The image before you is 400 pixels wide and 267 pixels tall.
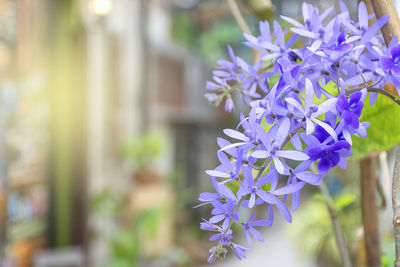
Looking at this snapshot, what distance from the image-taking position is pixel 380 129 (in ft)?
1.28

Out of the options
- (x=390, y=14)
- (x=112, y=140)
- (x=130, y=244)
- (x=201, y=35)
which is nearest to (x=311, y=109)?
(x=390, y=14)

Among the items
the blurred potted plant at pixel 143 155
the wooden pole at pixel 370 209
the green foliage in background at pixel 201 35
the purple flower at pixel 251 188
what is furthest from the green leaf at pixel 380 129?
the green foliage in background at pixel 201 35

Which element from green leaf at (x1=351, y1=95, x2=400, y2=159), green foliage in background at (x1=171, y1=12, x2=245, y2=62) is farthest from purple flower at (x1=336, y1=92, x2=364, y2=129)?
green foliage in background at (x1=171, y1=12, x2=245, y2=62)

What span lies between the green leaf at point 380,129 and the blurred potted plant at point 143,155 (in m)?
3.63

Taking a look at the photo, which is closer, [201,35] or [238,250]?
[238,250]

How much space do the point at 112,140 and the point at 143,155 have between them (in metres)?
0.61

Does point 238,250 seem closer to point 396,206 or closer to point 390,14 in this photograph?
point 396,206

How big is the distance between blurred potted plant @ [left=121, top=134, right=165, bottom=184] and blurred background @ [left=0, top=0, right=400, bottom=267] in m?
0.02

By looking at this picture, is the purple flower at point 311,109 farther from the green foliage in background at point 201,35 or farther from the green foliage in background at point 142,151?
the green foliage in background at point 201,35

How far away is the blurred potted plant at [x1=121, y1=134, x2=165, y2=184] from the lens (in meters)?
3.96

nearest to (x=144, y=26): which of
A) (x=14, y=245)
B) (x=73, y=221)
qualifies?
(x=73, y=221)

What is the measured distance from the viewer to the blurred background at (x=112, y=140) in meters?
2.20

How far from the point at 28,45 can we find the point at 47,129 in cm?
61

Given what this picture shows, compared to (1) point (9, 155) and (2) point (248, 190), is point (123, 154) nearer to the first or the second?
(1) point (9, 155)
